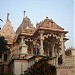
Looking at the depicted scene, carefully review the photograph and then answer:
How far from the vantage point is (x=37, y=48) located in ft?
60.6

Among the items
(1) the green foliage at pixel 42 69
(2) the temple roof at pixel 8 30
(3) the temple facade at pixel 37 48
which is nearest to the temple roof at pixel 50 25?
(3) the temple facade at pixel 37 48

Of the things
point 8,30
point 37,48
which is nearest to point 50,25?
point 37,48

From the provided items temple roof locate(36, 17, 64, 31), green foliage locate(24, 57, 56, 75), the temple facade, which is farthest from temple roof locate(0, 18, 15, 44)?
green foliage locate(24, 57, 56, 75)

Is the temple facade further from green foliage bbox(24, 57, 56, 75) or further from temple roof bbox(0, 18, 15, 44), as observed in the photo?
green foliage bbox(24, 57, 56, 75)

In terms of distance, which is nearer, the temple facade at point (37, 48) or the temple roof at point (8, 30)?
the temple facade at point (37, 48)

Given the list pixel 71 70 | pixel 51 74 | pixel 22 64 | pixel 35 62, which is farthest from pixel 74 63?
pixel 22 64

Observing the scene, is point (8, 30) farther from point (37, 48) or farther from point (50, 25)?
point (37, 48)

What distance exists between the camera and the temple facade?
15.2 m

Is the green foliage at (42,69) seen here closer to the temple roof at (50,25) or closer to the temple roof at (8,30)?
the temple roof at (50,25)

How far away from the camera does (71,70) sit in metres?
14.4

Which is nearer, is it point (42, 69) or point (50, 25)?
point (42, 69)

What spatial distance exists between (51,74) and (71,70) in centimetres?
159

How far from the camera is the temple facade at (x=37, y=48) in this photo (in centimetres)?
1520

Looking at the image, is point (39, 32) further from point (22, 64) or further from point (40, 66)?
point (40, 66)
